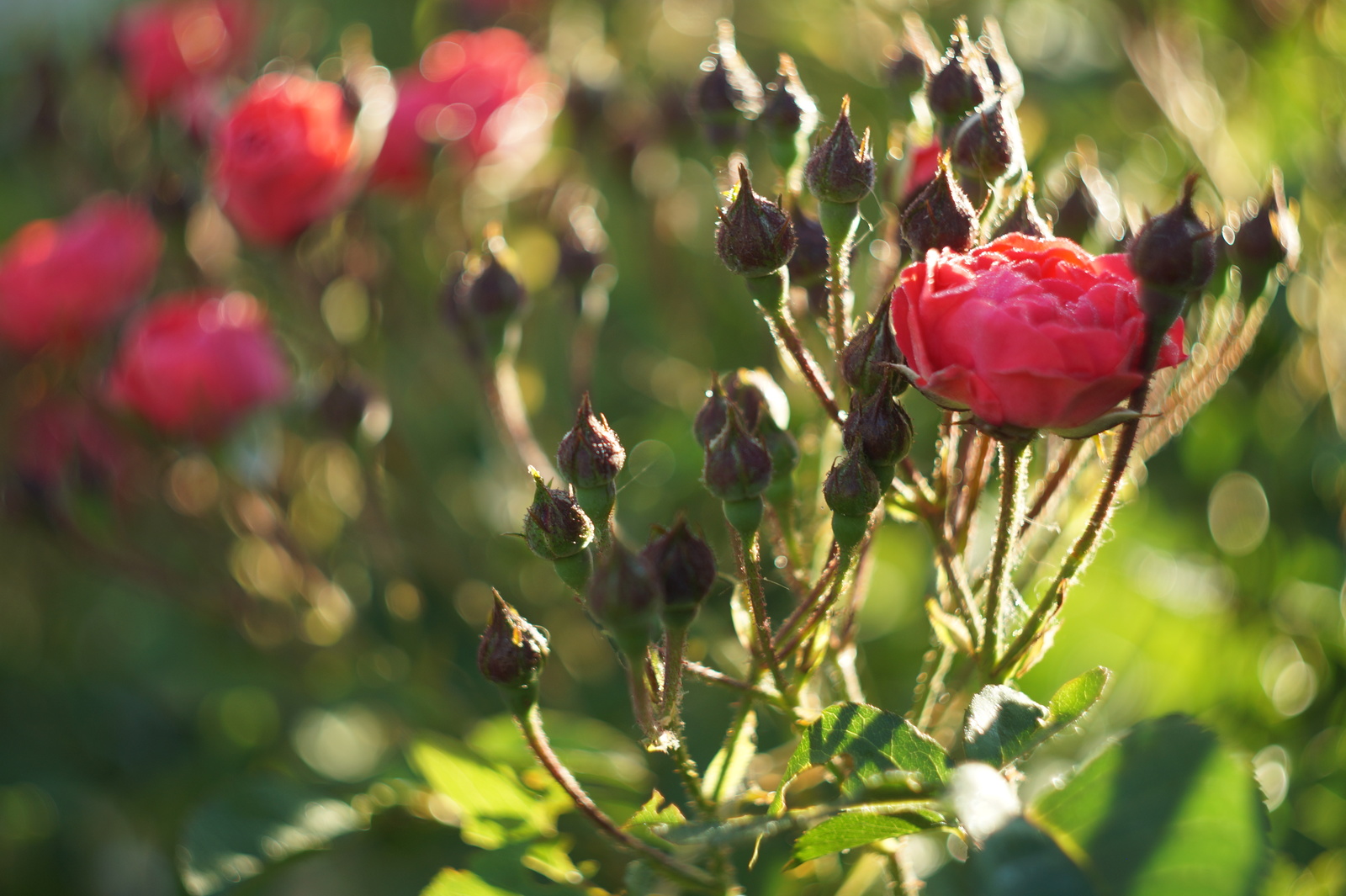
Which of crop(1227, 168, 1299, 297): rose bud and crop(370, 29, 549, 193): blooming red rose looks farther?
crop(370, 29, 549, 193): blooming red rose

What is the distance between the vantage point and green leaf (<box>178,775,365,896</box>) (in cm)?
71

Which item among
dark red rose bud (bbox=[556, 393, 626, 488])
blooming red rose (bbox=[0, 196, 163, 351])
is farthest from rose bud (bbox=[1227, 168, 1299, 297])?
blooming red rose (bbox=[0, 196, 163, 351])

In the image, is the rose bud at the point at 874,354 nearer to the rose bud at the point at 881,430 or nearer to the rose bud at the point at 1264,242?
the rose bud at the point at 881,430

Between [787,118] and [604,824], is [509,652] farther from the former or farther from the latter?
[787,118]

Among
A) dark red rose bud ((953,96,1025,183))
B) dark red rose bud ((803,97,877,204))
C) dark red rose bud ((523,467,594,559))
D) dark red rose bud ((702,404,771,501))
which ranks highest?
dark red rose bud ((953,96,1025,183))

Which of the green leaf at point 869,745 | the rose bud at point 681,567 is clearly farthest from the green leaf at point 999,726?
the rose bud at point 681,567

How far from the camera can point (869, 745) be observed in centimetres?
50

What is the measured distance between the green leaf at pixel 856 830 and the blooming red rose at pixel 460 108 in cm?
79

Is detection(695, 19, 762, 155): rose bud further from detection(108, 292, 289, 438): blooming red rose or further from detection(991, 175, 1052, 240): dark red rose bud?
detection(108, 292, 289, 438): blooming red rose

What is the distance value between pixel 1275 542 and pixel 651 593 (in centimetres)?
67

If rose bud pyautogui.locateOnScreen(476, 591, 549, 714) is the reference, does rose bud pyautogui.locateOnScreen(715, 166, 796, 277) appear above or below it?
above

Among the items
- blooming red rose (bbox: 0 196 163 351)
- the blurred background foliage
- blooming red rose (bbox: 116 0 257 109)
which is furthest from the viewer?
blooming red rose (bbox: 116 0 257 109)

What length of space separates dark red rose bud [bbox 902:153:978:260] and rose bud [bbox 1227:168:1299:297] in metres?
0.23

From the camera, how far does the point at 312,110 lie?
3.20 feet
